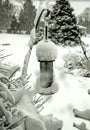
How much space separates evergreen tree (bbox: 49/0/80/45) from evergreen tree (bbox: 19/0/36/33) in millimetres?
14815

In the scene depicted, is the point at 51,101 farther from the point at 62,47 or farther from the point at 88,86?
the point at 62,47

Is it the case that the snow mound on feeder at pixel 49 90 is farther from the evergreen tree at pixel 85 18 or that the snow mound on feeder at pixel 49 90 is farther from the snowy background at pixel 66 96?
the evergreen tree at pixel 85 18

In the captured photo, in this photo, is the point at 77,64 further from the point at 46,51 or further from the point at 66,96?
the point at 46,51

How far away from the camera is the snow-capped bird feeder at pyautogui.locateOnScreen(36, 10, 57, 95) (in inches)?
120

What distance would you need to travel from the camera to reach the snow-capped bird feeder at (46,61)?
3051mm

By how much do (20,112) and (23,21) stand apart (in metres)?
32.9

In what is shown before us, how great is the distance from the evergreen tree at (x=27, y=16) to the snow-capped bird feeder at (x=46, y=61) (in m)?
30.6

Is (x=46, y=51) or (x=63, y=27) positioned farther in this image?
(x=63, y=27)

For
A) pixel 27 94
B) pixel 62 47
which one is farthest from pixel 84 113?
pixel 62 47

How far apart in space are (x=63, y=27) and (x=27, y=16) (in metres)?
16.8

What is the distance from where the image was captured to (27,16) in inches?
1375

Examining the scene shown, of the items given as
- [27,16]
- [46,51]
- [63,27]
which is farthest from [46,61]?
[27,16]

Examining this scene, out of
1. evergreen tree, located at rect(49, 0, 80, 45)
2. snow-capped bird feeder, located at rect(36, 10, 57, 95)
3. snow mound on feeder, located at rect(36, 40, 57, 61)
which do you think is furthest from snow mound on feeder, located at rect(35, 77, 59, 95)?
evergreen tree, located at rect(49, 0, 80, 45)

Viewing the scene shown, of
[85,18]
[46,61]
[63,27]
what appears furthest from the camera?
[85,18]
